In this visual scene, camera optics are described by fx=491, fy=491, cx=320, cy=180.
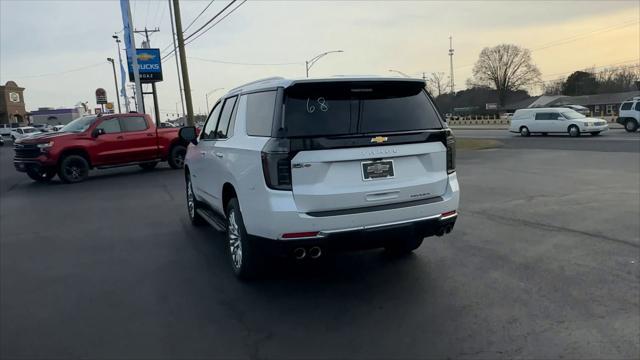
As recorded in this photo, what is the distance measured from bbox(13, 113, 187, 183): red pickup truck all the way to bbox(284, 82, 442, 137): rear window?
11.5 metres

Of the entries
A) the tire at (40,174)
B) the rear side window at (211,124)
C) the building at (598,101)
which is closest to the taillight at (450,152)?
the rear side window at (211,124)

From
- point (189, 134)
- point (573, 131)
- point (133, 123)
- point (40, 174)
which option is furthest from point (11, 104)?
point (189, 134)

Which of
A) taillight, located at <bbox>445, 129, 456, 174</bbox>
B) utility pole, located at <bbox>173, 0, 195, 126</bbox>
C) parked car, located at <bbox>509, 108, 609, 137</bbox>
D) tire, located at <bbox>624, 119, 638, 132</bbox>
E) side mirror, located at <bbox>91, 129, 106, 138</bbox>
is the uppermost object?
utility pole, located at <bbox>173, 0, 195, 126</bbox>

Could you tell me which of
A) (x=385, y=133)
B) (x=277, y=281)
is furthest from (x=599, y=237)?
(x=277, y=281)

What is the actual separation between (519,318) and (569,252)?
6.75ft

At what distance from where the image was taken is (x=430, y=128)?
14.8 ft

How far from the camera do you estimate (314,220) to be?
4000 millimetres

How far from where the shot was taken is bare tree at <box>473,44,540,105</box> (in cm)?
11531

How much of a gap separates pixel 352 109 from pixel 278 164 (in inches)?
33.3

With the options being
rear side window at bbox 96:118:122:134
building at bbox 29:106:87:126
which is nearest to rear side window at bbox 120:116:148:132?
rear side window at bbox 96:118:122:134

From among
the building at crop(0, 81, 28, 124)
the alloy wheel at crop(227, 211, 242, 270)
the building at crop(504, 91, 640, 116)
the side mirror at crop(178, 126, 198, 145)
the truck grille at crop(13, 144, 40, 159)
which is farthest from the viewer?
the building at crop(504, 91, 640, 116)

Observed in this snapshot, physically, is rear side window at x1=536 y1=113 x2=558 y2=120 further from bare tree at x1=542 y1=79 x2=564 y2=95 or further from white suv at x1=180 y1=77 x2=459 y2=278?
bare tree at x1=542 y1=79 x2=564 y2=95

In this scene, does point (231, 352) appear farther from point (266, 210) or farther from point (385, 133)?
point (385, 133)

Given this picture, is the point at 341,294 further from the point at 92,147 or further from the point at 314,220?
the point at 92,147
